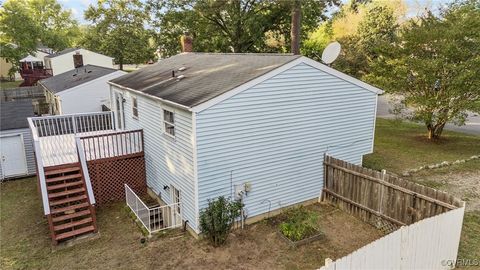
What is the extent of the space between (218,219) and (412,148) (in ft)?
44.2

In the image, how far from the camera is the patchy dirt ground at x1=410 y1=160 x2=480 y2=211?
38.7 ft

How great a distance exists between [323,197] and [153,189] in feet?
20.9

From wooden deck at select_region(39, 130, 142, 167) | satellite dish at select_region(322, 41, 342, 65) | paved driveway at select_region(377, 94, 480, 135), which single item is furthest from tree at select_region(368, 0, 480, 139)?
wooden deck at select_region(39, 130, 142, 167)

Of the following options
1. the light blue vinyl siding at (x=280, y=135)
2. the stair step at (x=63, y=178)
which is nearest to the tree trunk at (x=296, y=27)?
the light blue vinyl siding at (x=280, y=135)

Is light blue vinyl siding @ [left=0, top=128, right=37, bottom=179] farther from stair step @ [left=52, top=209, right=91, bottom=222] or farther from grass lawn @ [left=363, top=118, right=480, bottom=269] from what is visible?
grass lawn @ [left=363, top=118, right=480, bottom=269]

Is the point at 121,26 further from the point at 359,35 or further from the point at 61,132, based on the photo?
the point at 61,132

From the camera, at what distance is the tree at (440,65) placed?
16.1 metres

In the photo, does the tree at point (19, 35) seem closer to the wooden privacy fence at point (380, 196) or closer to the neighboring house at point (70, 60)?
the neighboring house at point (70, 60)

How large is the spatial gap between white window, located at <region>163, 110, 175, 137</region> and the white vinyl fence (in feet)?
21.4

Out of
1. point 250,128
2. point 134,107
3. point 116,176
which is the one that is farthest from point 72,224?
point 250,128

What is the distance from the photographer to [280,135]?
10.5m

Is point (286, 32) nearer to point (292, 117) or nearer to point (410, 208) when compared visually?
point (292, 117)

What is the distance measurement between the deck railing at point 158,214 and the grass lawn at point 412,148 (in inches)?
356

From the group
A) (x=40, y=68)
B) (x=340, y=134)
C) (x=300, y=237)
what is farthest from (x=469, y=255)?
(x=40, y=68)
